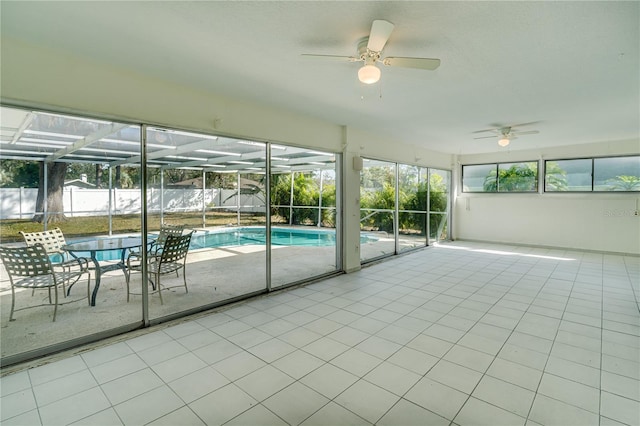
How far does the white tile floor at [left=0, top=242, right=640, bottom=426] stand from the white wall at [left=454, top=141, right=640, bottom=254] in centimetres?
364

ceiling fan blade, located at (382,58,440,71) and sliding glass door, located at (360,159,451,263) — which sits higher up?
ceiling fan blade, located at (382,58,440,71)

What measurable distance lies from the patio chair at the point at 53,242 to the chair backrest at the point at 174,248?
999 mm

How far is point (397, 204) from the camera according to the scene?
6605 mm

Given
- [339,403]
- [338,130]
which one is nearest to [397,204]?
[338,130]

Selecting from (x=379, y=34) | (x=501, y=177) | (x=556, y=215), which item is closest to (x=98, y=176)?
(x=379, y=34)

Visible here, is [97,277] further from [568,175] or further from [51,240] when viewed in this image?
[568,175]

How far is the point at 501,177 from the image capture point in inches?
319

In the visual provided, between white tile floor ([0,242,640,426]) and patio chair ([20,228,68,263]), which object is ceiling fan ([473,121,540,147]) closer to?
white tile floor ([0,242,640,426])

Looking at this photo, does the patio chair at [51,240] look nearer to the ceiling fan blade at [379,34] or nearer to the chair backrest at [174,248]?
the chair backrest at [174,248]

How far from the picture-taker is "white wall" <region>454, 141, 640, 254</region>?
6414 mm

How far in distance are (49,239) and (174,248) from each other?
1.41 m

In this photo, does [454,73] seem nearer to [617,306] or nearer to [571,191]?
[617,306]

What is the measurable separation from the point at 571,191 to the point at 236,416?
8.40 meters

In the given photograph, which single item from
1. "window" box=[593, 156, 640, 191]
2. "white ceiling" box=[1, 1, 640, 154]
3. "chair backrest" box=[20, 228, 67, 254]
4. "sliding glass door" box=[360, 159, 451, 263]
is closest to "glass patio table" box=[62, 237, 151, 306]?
"chair backrest" box=[20, 228, 67, 254]
